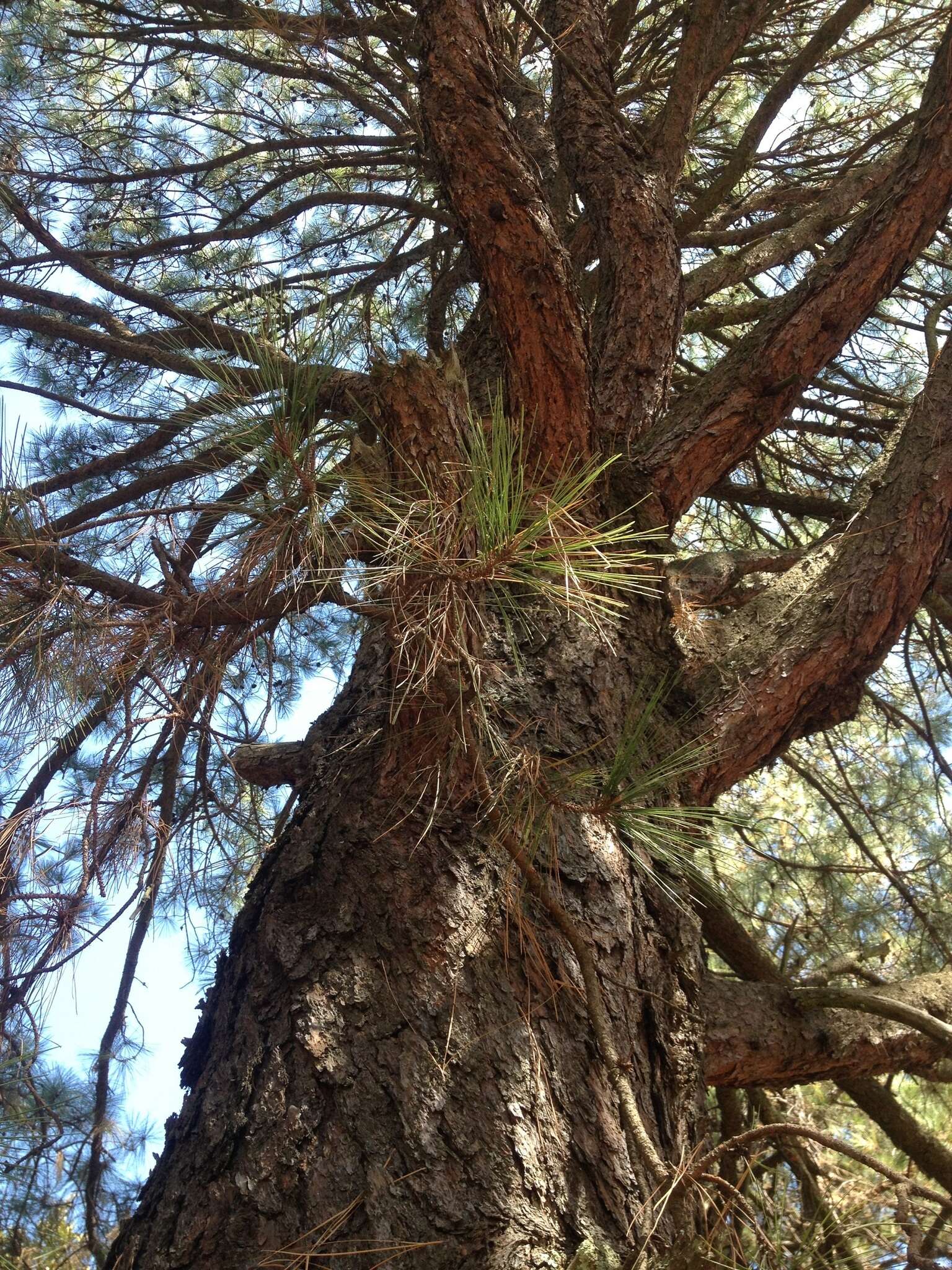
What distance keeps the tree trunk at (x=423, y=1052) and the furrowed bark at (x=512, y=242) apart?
0.51 metres

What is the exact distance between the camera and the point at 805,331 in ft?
5.98

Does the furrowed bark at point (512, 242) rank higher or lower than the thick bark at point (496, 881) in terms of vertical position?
higher

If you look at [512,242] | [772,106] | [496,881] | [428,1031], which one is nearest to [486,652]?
[496,881]

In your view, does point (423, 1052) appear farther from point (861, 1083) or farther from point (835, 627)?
point (861, 1083)

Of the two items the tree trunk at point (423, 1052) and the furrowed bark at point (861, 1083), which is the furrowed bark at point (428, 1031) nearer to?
the tree trunk at point (423, 1052)

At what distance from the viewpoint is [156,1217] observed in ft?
3.49

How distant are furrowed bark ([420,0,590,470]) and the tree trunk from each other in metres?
0.51

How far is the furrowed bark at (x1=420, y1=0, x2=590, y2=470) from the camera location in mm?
1706

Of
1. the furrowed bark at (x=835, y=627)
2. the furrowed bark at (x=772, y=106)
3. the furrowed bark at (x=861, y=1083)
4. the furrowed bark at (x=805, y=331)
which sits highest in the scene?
the furrowed bark at (x=772, y=106)

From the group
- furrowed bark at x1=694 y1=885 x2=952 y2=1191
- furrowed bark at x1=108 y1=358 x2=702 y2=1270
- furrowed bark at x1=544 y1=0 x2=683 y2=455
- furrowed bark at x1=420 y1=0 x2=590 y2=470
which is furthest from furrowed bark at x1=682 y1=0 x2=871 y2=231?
furrowed bark at x1=694 y1=885 x2=952 y2=1191

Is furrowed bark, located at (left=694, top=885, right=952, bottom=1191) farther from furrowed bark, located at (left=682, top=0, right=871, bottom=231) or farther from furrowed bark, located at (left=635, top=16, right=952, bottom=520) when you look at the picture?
furrowed bark, located at (left=682, top=0, right=871, bottom=231)

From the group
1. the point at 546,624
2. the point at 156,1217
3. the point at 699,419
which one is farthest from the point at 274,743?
the point at 699,419

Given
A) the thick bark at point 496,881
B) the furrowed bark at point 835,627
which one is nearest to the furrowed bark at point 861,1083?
the furrowed bark at point 835,627

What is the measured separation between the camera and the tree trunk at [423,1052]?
101 cm
